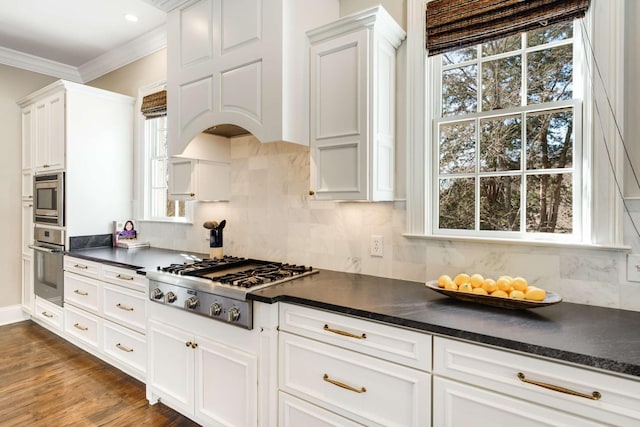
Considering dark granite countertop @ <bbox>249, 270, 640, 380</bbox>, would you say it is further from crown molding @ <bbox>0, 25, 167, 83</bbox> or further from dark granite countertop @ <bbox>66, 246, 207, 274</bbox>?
crown molding @ <bbox>0, 25, 167, 83</bbox>

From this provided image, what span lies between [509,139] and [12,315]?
5.19 metres

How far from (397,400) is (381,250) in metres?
0.90

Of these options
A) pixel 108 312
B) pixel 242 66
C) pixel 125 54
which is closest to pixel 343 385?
pixel 242 66

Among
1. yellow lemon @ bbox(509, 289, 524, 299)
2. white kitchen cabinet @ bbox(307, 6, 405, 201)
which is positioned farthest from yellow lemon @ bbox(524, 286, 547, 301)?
white kitchen cabinet @ bbox(307, 6, 405, 201)

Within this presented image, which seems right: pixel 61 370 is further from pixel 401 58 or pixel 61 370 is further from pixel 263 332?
pixel 401 58

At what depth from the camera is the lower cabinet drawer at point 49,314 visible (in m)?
3.39

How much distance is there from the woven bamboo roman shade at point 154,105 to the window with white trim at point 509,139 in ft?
8.29

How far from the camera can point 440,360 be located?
4.20ft

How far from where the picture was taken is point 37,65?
4.08 m

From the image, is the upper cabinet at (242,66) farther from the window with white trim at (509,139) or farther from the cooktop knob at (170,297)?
the cooktop knob at (170,297)

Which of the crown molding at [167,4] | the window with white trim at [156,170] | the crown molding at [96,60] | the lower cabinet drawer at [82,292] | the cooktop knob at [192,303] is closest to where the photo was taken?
the cooktop knob at [192,303]

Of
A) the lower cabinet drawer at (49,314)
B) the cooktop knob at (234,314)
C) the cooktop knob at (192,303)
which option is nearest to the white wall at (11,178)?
Answer: the lower cabinet drawer at (49,314)

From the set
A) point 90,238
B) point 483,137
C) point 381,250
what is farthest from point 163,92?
point 483,137

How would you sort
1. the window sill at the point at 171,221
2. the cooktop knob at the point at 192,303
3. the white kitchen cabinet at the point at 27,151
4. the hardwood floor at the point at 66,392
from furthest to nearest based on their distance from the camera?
the white kitchen cabinet at the point at 27,151 < the window sill at the point at 171,221 < the hardwood floor at the point at 66,392 < the cooktop knob at the point at 192,303
